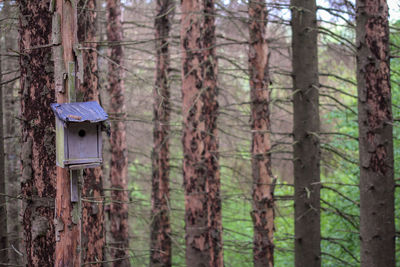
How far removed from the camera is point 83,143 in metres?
3.75

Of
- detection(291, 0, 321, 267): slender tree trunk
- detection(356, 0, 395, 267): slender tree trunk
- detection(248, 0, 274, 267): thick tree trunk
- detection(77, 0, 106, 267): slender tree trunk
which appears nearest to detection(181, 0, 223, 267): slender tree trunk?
detection(248, 0, 274, 267): thick tree trunk

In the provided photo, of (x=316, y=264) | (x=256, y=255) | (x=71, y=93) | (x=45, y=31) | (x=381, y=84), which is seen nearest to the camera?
(x=71, y=93)

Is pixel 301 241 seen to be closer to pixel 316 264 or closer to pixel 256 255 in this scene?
pixel 316 264

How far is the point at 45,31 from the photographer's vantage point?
4.21m

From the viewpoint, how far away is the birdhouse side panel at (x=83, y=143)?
12.0ft

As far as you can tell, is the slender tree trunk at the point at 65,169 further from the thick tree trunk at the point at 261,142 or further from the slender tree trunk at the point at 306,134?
the slender tree trunk at the point at 306,134

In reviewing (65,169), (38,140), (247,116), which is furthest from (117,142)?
(65,169)

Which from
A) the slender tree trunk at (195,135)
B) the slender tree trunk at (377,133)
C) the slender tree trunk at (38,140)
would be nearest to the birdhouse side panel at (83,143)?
the slender tree trunk at (38,140)

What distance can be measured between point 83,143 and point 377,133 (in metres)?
3.96

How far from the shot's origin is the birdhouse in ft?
11.8

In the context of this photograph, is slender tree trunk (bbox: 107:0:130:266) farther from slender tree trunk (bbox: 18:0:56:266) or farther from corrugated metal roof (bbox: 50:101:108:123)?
corrugated metal roof (bbox: 50:101:108:123)

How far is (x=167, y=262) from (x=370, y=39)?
802cm

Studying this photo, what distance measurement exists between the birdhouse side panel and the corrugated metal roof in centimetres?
12

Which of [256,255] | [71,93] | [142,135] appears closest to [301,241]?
[256,255]
